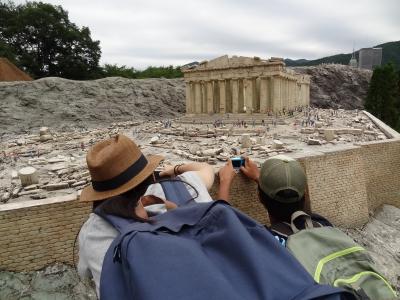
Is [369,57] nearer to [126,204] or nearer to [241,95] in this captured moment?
[241,95]

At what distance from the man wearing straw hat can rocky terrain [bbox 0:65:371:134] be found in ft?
65.5

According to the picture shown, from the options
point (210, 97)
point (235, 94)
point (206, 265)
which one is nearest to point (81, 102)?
point (210, 97)

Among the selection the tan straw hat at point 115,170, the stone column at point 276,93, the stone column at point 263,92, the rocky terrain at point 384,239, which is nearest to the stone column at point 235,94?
the stone column at point 263,92

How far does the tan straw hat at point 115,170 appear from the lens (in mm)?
1982

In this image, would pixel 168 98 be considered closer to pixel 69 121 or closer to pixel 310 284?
pixel 69 121

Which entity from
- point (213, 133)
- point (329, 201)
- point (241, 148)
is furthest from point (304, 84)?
point (329, 201)

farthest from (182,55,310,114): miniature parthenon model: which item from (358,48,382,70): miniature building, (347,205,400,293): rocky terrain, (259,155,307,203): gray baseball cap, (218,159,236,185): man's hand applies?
(358,48,382,70): miniature building

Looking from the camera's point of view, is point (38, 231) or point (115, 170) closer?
point (115, 170)

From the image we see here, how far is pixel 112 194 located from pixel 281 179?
1.29 m

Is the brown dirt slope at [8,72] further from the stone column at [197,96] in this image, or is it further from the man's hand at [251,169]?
the man's hand at [251,169]

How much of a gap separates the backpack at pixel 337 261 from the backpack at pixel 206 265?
1.08 feet

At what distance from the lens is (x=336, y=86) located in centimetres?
4412

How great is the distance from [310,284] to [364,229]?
28.9 ft

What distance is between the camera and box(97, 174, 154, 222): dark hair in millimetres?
1856
